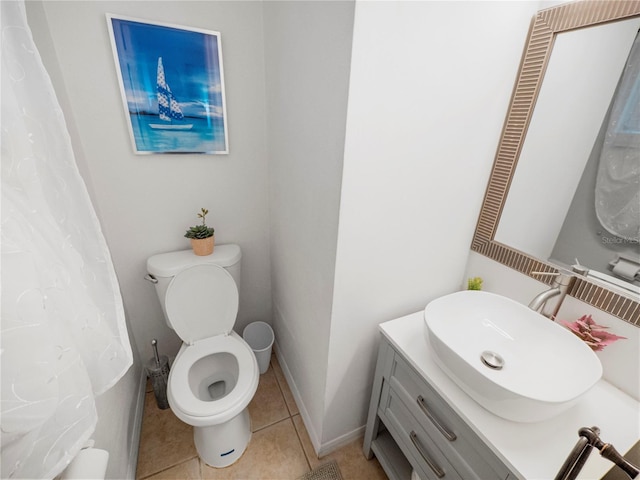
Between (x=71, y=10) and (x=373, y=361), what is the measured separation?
5.91 feet

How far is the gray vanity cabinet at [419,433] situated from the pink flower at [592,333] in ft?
1.61

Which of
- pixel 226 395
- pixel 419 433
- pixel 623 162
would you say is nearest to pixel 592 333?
pixel 623 162

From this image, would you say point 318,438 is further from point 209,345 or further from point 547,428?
point 547,428

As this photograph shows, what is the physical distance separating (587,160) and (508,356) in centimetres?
69

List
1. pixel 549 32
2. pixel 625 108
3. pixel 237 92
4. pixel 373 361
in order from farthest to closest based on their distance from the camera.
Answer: pixel 237 92, pixel 373 361, pixel 549 32, pixel 625 108

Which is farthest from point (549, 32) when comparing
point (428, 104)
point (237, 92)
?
point (237, 92)

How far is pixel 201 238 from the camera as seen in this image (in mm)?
1386

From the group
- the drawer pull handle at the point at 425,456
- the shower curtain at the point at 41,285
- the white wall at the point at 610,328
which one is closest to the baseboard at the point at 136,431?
the shower curtain at the point at 41,285

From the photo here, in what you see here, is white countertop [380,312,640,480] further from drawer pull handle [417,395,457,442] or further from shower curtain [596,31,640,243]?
shower curtain [596,31,640,243]

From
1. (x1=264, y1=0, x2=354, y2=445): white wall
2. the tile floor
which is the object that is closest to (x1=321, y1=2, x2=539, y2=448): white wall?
(x1=264, y1=0, x2=354, y2=445): white wall

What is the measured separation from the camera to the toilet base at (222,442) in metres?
1.26

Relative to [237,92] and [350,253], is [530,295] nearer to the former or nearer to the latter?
[350,253]

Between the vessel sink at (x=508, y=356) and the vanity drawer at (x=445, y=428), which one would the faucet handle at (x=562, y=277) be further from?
the vanity drawer at (x=445, y=428)

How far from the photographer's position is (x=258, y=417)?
1.55 metres
